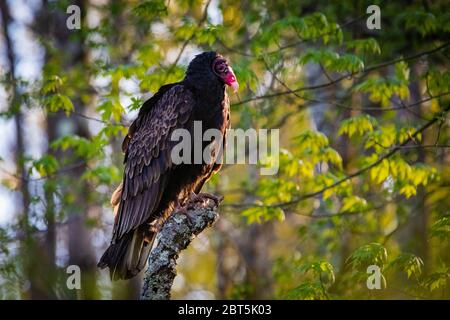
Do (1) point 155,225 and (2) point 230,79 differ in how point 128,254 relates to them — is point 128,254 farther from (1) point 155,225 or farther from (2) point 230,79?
(2) point 230,79

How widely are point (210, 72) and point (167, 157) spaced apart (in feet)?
2.41

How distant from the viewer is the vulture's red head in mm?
5109

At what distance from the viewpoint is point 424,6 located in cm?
676

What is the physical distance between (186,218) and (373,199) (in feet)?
14.3

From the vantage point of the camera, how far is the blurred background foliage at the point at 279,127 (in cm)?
595

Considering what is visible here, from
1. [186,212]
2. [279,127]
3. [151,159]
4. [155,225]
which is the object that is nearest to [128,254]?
[155,225]

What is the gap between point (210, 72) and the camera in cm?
513

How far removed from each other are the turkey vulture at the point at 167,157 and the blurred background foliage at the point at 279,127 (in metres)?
0.52

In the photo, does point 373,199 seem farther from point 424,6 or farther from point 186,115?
point 186,115

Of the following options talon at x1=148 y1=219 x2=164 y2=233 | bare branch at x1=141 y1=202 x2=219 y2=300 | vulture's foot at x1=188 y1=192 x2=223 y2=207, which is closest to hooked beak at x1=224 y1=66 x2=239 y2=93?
vulture's foot at x1=188 y1=192 x2=223 y2=207

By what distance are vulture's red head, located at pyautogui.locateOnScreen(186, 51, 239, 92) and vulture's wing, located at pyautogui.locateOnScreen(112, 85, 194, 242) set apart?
13 centimetres

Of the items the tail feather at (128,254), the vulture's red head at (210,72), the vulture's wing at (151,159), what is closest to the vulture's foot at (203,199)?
the vulture's wing at (151,159)
